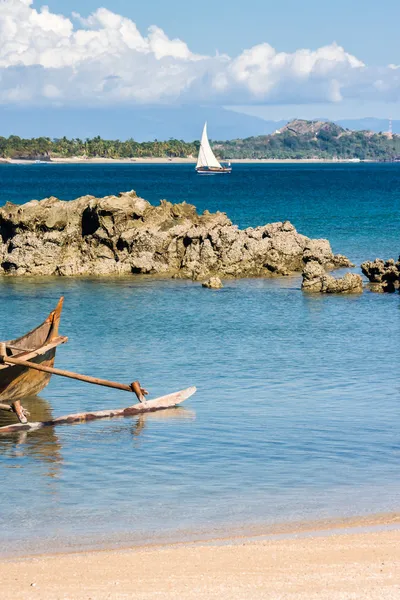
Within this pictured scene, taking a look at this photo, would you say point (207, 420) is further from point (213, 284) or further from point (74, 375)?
point (213, 284)

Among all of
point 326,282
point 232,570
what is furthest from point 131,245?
point 232,570

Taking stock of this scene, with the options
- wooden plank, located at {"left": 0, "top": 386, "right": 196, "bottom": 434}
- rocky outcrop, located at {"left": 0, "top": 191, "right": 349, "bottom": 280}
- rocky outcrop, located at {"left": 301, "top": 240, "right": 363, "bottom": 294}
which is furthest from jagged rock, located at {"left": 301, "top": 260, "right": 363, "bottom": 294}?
wooden plank, located at {"left": 0, "top": 386, "right": 196, "bottom": 434}

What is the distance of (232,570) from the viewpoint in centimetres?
1166

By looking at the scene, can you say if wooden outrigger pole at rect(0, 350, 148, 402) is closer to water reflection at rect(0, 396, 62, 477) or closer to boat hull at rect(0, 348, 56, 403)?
→ boat hull at rect(0, 348, 56, 403)

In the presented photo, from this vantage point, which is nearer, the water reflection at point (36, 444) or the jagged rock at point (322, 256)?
the water reflection at point (36, 444)

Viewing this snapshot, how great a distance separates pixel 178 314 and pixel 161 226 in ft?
38.6

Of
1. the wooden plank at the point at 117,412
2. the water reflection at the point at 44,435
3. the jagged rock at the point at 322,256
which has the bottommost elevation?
the water reflection at the point at 44,435

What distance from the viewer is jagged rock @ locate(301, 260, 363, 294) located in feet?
124

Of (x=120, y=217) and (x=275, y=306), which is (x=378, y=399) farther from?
(x=120, y=217)

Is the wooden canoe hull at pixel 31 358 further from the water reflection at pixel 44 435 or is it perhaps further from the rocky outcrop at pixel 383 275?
the rocky outcrop at pixel 383 275

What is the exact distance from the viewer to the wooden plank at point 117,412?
19516 millimetres

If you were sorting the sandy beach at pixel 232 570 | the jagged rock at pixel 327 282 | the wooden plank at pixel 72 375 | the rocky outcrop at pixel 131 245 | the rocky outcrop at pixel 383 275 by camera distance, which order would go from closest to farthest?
the sandy beach at pixel 232 570 → the wooden plank at pixel 72 375 → the jagged rock at pixel 327 282 → the rocky outcrop at pixel 383 275 → the rocky outcrop at pixel 131 245

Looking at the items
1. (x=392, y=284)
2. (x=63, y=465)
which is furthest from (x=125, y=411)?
(x=392, y=284)

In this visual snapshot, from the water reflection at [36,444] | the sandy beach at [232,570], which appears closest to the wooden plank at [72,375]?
the water reflection at [36,444]
